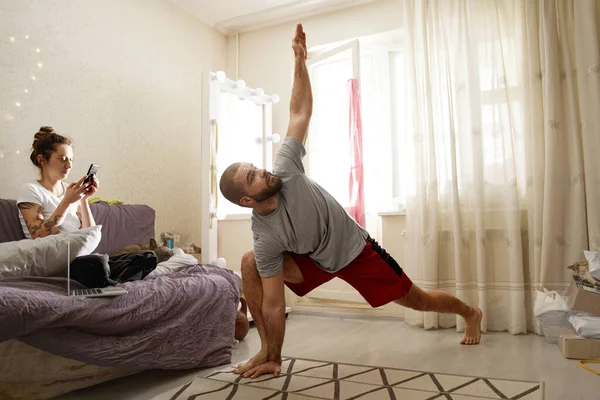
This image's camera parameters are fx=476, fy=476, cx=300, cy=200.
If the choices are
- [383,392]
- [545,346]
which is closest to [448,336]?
[545,346]

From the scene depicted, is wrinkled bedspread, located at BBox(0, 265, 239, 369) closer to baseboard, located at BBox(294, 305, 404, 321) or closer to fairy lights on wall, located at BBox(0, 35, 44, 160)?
fairy lights on wall, located at BBox(0, 35, 44, 160)

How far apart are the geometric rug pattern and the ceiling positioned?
2886 millimetres

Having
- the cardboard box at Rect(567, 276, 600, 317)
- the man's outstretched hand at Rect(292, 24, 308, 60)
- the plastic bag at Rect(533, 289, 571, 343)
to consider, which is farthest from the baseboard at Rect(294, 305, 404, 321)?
the man's outstretched hand at Rect(292, 24, 308, 60)

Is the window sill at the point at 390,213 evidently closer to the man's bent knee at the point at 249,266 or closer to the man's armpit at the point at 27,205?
the man's bent knee at the point at 249,266

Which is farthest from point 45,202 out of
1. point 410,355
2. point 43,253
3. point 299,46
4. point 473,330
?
point 473,330

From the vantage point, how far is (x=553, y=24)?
9.34 ft

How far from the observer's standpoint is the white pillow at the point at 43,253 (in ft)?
6.01

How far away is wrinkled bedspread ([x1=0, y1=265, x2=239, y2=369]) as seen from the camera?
1.56 metres

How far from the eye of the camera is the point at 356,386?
1.81 meters

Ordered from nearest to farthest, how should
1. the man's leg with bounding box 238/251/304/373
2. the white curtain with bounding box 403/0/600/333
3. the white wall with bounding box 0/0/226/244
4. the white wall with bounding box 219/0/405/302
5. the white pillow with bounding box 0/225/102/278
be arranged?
1. the white pillow with bounding box 0/225/102/278
2. the man's leg with bounding box 238/251/304/373
3. the white wall with bounding box 0/0/226/244
4. the white curtain with bounding box 403/0/600/333
5. the white wall with bounding box 219/0/405/302

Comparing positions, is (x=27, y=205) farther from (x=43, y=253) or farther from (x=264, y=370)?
(x=264, y=370)

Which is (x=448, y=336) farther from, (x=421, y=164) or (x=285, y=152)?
(x=285, y=152)

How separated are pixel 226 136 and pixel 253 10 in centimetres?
118

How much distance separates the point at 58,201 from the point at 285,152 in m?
1.17
